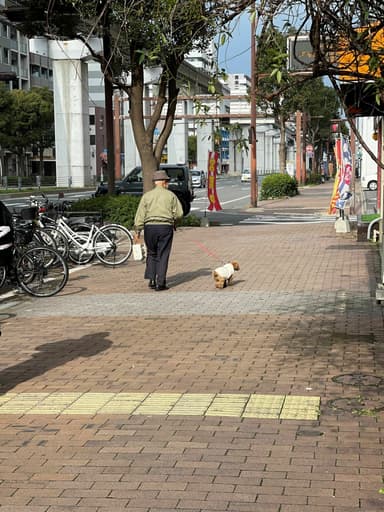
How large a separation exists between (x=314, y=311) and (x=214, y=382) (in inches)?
134

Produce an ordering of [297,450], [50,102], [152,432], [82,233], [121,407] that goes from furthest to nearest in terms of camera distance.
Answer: [50,102] < [82,233] < [121,407] < [152,432] < [297,450]

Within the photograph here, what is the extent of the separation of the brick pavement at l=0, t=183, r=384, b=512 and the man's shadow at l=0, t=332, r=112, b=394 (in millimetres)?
27

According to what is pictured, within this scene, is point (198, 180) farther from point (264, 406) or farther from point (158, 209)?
point (264, 406)

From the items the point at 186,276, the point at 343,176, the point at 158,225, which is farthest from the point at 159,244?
the point at 343,176

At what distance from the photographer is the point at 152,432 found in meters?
5.52

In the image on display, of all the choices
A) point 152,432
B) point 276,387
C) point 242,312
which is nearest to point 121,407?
point 152,432

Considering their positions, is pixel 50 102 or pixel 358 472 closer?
pixel 358 472

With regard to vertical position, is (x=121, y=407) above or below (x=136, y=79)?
below

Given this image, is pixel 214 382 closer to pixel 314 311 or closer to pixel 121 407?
pixel 121 407

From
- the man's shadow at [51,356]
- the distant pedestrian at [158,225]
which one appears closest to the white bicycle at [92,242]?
the distant pedestrian at [158,225]

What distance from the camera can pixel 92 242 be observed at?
48.8 feet

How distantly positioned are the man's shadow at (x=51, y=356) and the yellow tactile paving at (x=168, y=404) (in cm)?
53

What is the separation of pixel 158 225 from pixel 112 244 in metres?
3.23

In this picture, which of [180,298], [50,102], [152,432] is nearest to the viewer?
[152,432]
